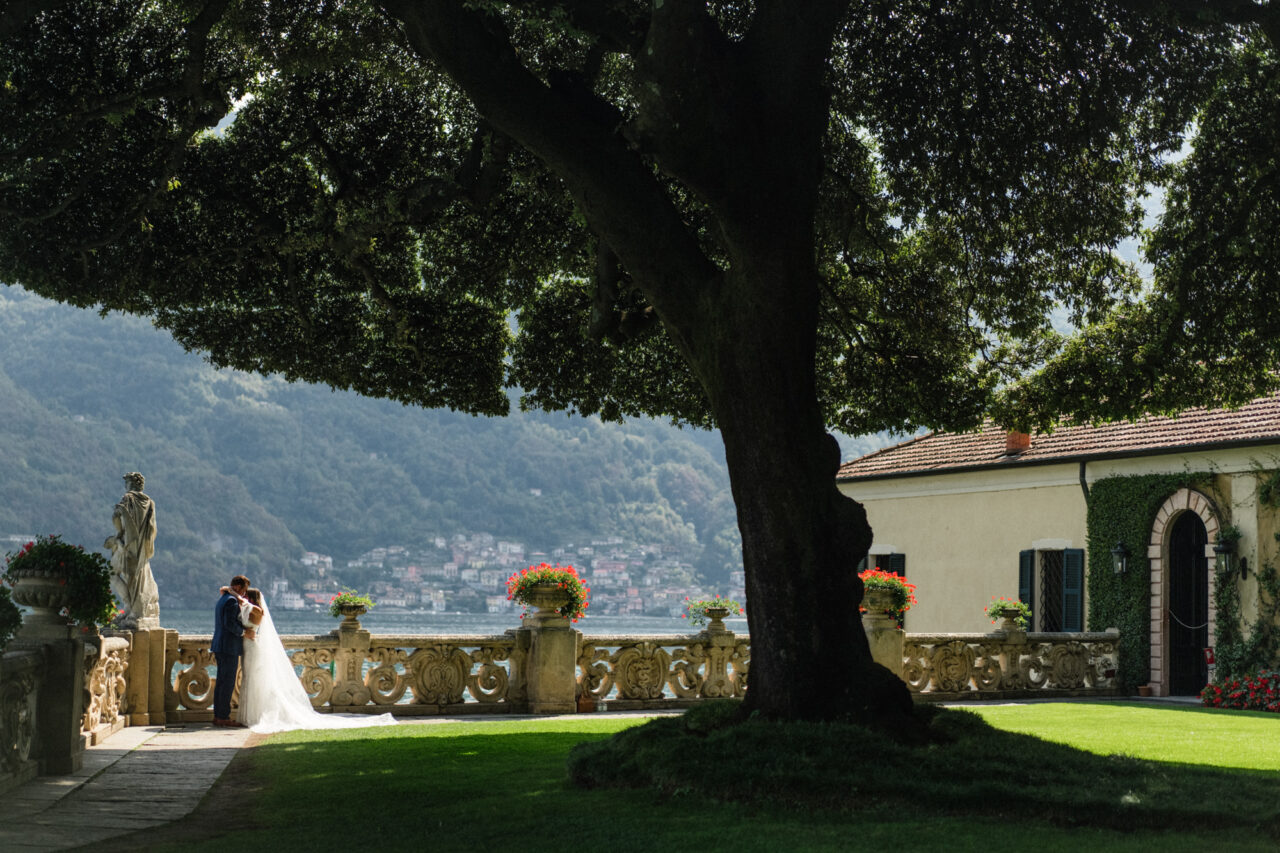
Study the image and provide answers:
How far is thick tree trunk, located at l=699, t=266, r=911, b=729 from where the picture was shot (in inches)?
338

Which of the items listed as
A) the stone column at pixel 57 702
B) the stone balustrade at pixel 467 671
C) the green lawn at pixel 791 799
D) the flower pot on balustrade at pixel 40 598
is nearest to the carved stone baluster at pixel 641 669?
the stone balustrade at pixel 467 671

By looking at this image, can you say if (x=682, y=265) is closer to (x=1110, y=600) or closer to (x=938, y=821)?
(x=938, y=821)

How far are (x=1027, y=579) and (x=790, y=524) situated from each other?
1772 centimetres

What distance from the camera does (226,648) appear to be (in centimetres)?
1493

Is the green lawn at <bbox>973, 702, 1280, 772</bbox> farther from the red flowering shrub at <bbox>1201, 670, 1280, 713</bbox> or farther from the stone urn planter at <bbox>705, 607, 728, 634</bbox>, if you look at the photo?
the stone urn planter at <bbox>705, 607, 728, 634</bbox>

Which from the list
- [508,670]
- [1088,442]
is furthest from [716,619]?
[1088,442]

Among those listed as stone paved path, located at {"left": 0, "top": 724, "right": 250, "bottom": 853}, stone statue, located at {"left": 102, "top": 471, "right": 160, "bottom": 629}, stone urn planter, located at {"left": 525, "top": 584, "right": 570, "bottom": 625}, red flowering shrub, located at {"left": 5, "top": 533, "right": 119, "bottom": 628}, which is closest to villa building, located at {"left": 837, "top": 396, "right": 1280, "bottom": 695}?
stone urn planter, located at {"left": 525, "top": 584, "right": 570, "bottom": 625}

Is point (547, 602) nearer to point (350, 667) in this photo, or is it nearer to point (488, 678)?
point (488, 678)

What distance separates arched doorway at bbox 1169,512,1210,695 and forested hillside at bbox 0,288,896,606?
65115 millimetres

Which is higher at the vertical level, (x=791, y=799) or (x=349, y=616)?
(x=349, y=616)

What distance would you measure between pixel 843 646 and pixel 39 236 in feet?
31.4

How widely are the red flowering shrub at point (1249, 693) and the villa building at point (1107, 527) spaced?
4.42ft

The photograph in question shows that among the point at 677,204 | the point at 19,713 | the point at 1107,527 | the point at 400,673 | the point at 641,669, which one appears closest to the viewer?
the point at 19,713

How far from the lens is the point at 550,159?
366 inches
